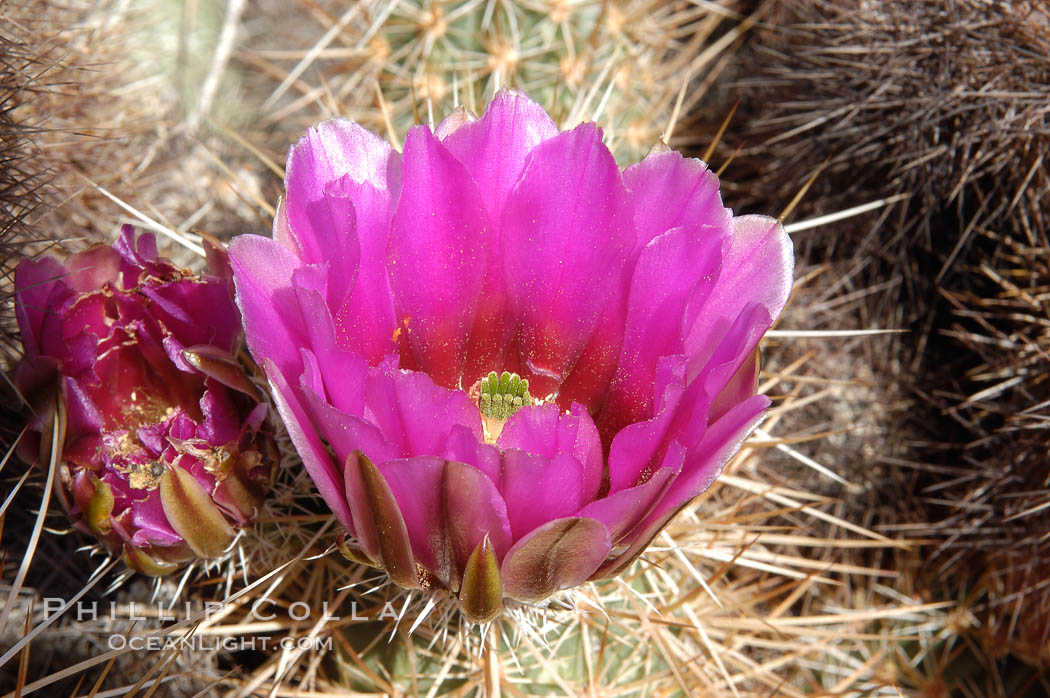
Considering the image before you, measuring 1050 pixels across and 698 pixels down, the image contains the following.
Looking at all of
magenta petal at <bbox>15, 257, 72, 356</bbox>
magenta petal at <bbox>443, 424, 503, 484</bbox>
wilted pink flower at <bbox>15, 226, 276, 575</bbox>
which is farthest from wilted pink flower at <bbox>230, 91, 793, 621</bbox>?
magenta petal at <bbox>15, 257, 72, 356</bbox>

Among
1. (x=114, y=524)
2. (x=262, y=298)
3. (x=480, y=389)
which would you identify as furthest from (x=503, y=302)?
(x=114, y=524)

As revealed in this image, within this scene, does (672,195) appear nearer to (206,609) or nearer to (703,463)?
(703,463)

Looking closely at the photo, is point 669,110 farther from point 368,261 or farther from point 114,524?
point 114,524

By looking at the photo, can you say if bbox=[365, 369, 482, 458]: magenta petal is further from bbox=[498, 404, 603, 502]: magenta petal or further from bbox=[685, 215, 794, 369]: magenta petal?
bbox=[685, 215, 794, 369]: magenta petal

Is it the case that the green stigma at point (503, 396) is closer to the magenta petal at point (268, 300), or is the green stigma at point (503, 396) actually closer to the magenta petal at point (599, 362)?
the magenta petal at point (599, 362)

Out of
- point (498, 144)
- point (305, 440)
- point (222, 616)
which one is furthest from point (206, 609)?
point (498, 144)

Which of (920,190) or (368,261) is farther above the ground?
(368,261)
